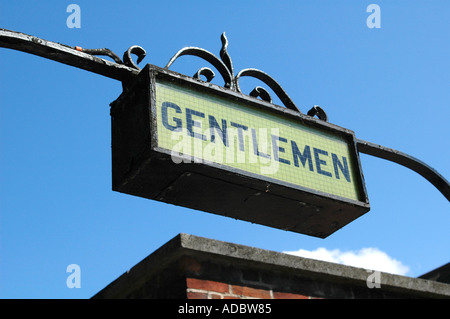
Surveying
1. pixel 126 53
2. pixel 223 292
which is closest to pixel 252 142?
pixel 126 53

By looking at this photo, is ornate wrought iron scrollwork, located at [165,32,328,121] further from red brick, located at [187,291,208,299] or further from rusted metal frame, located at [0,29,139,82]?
red brick, located at [187,291,208,299]

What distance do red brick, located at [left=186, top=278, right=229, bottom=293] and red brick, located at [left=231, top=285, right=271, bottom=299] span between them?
2.6 inches

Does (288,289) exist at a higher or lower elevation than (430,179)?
lower

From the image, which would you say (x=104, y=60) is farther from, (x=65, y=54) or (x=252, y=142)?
(x=252, y=142)

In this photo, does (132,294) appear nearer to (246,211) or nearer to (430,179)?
(246,211)

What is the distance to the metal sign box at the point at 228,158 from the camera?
4418 millimetres

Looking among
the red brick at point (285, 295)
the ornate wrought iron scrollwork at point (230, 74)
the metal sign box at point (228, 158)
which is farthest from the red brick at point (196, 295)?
the ornate wrought iron scrollwork at point (230, 74)

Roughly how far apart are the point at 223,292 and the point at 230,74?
6.87 feet

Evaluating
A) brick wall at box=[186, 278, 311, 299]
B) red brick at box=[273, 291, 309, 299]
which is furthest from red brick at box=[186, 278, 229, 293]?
red brick at box=[273, 291, 309, 299]

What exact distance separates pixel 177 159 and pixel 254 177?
64 centimetres

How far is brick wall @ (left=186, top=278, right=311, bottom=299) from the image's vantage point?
12.4 feet

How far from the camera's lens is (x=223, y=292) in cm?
390
